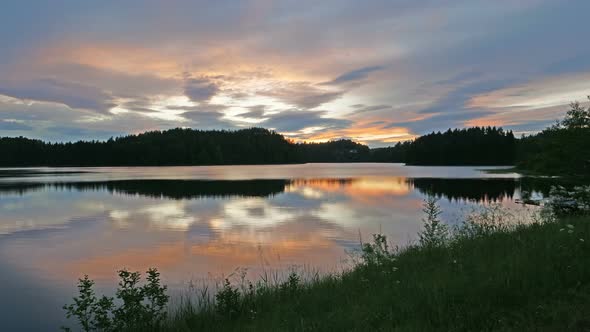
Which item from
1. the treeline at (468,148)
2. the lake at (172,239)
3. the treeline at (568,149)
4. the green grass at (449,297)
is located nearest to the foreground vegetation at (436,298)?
the green grass at (449,297)

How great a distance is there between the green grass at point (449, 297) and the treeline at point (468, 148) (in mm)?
158420

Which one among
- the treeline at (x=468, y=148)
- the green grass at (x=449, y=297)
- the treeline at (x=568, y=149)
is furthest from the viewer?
the treeline at (x=468, y=148)

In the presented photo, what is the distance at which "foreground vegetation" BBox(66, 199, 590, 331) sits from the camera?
5090 mm

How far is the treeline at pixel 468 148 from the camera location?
150625 mm

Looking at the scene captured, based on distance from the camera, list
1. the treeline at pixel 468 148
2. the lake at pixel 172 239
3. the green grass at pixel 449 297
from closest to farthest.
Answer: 1. the green grass at pixel 449 297
2. the lake at pixel 172 239
3. the treeline at pixel 468 148

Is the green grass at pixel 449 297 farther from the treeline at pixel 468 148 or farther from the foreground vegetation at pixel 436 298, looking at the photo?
the treeline at pixel 468 148

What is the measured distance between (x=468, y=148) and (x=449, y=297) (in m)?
167

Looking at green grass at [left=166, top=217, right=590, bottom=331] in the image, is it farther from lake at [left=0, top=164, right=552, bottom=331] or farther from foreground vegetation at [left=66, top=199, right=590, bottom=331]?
lake at [left=0, top=164, right=552, bottom=331]

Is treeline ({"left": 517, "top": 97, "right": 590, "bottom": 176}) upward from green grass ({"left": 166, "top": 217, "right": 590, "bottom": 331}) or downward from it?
upward

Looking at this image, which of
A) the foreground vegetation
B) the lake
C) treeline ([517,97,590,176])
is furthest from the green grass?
treeline ([517,97,590,176])

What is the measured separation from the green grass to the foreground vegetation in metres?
0.02

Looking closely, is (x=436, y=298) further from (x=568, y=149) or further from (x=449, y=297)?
(x=568, y=149)

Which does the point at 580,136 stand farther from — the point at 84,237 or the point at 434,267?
the point at 84,237

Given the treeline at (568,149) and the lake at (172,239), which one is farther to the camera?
the treeline at (568,149)
